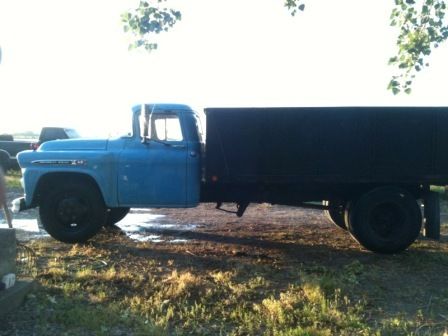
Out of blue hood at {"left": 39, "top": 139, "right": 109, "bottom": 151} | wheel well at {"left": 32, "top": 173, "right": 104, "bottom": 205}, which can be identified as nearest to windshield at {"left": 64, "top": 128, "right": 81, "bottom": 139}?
blue hood at {"left": 39, "top": 139, "right": 109, "bottom": 151}

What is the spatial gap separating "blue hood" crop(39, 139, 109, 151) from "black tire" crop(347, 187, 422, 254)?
4210 millimetres

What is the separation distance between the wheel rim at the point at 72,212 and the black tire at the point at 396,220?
14.1 feet

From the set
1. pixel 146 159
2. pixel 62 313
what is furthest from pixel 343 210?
pixel 62 313

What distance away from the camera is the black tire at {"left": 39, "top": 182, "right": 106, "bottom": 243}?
8.81 m

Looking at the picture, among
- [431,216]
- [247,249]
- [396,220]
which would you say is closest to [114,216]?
[247,249]

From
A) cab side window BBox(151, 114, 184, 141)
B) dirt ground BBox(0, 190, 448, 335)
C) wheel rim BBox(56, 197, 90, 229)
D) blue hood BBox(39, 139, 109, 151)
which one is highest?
cab side window BBox(151, 114, 184, 141)

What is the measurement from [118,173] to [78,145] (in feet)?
2.94

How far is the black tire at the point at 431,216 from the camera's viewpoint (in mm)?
8453

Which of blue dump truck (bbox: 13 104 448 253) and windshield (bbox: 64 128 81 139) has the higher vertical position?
windshield (bbox: 64 128 81 139)

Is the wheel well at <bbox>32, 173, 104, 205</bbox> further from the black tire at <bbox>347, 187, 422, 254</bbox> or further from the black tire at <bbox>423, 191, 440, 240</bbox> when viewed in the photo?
the black tire at <bbox>423, 191, 440, 240</bbox>

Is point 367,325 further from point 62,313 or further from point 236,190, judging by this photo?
point 236,190

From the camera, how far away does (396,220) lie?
855 centimetres

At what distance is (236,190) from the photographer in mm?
8758

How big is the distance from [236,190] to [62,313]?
3.97 metres
